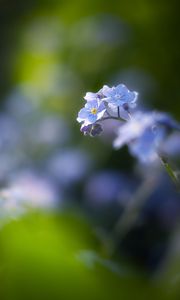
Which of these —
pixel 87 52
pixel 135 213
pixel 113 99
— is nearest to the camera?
pixel 113 99

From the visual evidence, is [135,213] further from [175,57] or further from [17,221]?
[175,57]

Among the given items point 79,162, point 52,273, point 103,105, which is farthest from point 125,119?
point 79,162

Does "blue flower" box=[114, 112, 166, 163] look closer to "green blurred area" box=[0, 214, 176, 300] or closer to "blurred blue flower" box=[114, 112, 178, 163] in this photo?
"blurred blue flower" box=[114, 112, 178, 163]

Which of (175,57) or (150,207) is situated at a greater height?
(175,57)

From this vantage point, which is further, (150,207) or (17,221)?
(150,207)

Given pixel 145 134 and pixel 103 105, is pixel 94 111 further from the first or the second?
pixel 145 134

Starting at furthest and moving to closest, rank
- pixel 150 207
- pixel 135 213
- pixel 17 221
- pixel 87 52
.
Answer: pixel 87 52 < pixel 150 207 < pixel 135 213 < pixel 17 221

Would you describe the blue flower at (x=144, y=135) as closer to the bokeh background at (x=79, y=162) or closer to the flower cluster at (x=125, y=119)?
the flower cluster at (x=125, y=119)

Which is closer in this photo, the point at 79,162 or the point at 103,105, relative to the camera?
the point at 103,105

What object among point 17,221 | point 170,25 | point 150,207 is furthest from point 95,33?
point 17,221
